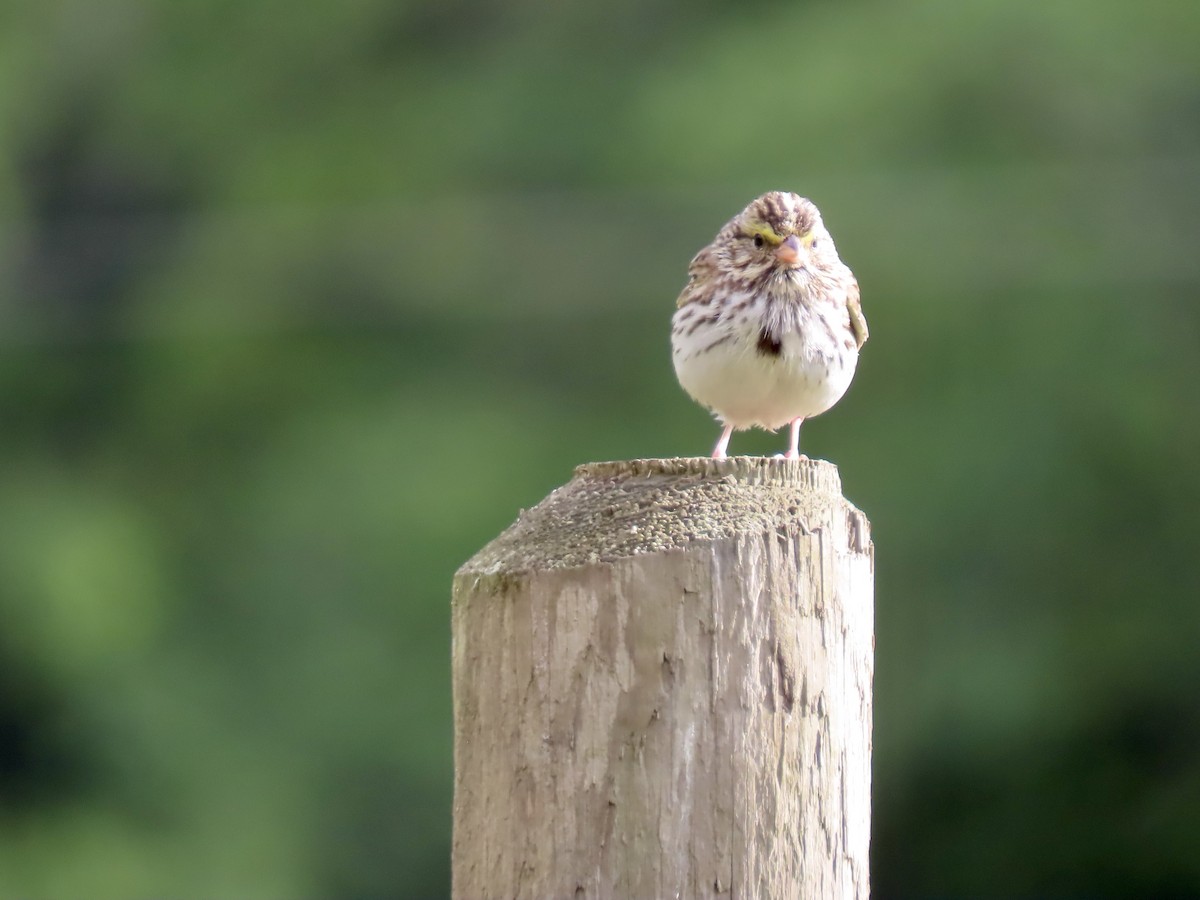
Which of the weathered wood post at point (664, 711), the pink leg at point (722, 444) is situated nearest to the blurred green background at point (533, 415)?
the pink leg at point (722, 444)

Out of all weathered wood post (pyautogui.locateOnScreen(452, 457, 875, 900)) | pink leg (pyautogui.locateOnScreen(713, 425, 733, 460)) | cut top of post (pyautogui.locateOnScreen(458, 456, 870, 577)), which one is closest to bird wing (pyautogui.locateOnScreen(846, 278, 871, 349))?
pink leg (pyautogui.locateOnScreen(713, 425, 733, 460))

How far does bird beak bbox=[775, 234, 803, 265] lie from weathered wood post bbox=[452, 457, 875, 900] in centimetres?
248

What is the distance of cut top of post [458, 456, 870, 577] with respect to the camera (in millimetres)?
2828

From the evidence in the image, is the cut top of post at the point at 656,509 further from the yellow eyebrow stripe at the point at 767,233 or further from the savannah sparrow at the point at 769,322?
the yellow eyebrow stripe at the point at 767,233

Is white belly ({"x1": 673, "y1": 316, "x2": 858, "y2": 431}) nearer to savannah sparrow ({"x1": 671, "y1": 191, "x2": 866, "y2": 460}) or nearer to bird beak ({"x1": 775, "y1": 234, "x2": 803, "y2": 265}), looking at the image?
savannah sparrow ({"x1": 671, "y1": 191, "x2": 866, "y2": 460})

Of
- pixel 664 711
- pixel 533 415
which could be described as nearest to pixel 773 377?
pixel 664 711

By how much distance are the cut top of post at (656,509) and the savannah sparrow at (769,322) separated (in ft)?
6.52

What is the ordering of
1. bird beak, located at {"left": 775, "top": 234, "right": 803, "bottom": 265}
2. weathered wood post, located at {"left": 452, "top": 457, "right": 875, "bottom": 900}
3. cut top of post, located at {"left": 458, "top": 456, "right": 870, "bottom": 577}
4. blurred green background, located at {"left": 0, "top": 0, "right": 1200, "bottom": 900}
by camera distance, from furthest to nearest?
1. blurred green background, located at {"left": 0, "top": 0, "right": 1200, "bottom": 900}
2. bird beak, located at {"left": 775, "top": 234, "right": 803, "bottom": 265}
3. cut top of post, located at {"left": 458, "top": 456, "right": 870, "bottom": 577}
4. weathered wood post, located at {"left": 452, "top": 457, "right": 875, "bottom": 900}

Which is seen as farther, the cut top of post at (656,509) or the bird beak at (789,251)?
the bird beak at (789,251)

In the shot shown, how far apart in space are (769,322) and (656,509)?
93.4 inches

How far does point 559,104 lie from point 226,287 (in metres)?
2.58

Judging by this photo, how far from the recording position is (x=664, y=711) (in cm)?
274

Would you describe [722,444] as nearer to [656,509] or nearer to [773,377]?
[773,377]

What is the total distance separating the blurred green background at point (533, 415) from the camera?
11.7 metres
